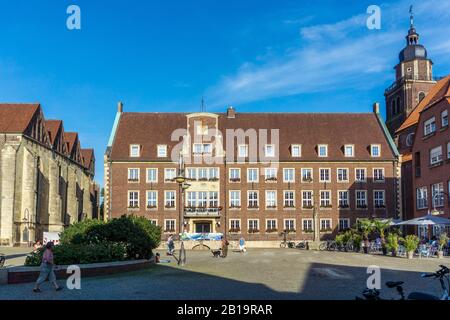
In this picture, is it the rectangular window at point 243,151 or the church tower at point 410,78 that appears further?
the church tower at point 410,78

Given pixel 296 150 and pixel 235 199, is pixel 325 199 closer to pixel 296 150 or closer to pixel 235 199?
pixel 296 150

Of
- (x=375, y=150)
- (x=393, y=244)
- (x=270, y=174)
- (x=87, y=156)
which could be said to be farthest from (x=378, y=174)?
(x=87, y=156)

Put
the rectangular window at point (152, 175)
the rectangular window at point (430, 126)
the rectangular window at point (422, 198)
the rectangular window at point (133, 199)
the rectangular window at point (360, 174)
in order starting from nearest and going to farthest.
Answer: the rectangular window at point (430, 126) < the rectangular window at point (422, 198) < the rectangular window at point (133, 199) < the rectangular window at point (152, 175) < the rectangular window at point (360, 174)

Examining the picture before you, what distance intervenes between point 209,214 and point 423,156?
23.5 meters

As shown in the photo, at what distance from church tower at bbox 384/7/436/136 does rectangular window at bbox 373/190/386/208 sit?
82.5 ft

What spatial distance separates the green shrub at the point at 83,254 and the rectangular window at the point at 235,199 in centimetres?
3743

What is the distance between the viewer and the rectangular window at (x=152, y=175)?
61406 millimetres

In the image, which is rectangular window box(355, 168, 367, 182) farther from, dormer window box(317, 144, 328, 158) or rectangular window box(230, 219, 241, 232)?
rectangular window box(230, 219, 241, 232)

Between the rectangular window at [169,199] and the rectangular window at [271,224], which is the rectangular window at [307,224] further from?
the rectangular window at [169,199]

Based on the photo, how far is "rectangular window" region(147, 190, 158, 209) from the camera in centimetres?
6084

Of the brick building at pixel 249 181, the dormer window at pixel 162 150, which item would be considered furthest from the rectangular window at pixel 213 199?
the dormer window at pixel 162 150

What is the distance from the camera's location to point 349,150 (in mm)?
62844

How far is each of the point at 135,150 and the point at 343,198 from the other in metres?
24.5
